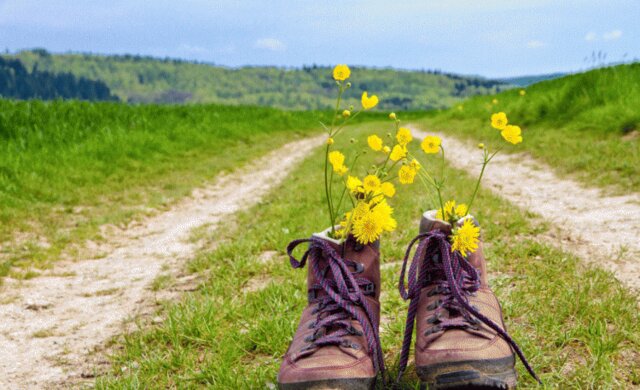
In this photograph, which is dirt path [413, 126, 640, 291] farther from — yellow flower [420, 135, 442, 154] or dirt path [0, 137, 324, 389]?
dirt path [0, 137, 324, 389]

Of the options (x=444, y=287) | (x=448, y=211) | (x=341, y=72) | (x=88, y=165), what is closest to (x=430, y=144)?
(x=448, y=211)

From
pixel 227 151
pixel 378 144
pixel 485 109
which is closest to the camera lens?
pixel 378 144

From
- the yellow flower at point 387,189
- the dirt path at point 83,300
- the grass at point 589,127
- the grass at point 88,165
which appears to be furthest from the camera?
the grass at point 589,127

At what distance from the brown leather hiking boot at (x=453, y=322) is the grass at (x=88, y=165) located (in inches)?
174

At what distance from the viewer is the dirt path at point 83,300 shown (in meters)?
3.04

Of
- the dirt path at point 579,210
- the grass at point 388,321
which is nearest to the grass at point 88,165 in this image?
the grass at point 388,321

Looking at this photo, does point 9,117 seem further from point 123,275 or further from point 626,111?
point 626,111

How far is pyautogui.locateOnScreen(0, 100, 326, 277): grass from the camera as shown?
611 cm

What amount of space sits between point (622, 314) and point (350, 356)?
5.61 feet

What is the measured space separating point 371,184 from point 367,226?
0.19 meters

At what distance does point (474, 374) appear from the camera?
6.00 feet

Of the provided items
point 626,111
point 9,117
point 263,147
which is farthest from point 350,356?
point 263,147

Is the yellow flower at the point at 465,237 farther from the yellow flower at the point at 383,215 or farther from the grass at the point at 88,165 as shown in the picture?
the grass at the point at 88,165

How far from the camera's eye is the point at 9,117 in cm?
1038
